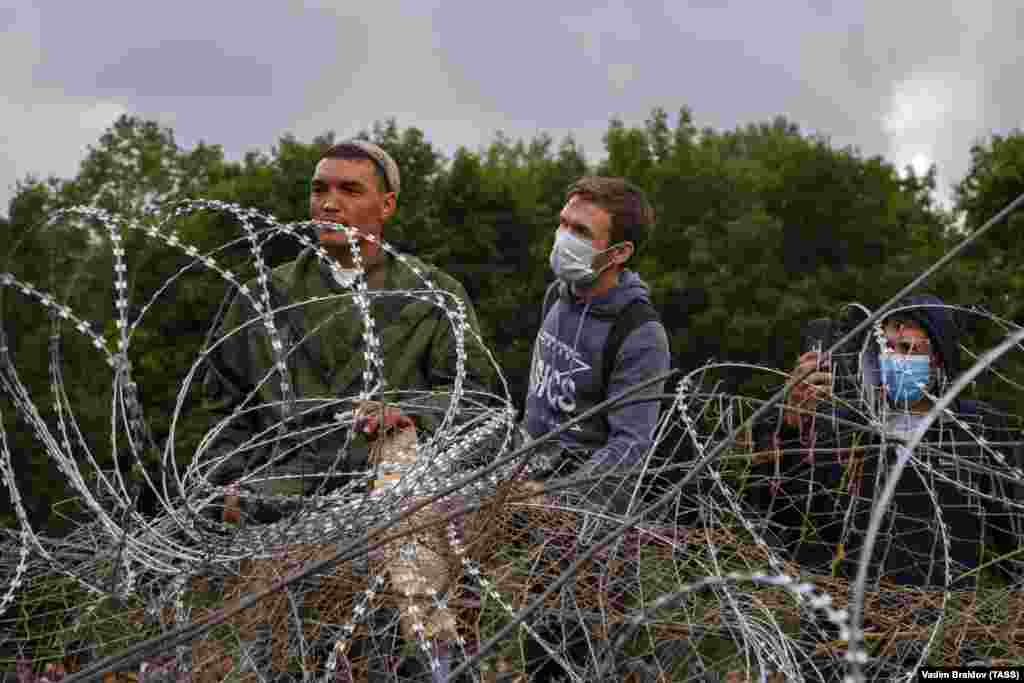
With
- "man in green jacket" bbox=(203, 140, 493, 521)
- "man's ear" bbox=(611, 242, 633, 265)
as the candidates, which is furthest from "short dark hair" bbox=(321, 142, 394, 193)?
"man's ear" bbox=(611, 242, 633, 265)

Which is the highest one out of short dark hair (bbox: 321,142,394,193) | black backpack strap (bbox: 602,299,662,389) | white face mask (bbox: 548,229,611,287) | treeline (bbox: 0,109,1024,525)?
short dark hair (bbox: 321,142,394,193)

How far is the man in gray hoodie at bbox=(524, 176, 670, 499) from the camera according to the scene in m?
4.59

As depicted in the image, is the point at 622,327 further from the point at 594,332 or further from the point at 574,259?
the point at 574,259

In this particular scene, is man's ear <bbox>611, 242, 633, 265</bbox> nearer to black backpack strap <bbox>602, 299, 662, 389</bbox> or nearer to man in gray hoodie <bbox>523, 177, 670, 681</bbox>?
man in gray hoodie <bbox>523, 177, 670, 681</bbox>

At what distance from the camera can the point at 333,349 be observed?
4.51 metres

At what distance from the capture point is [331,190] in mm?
4691

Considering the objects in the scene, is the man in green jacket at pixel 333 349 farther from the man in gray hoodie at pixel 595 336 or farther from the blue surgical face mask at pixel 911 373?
the blue surgical face mask at pixel 911 373

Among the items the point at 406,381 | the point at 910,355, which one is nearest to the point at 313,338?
the point at 406,381

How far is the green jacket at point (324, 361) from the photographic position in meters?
4.32

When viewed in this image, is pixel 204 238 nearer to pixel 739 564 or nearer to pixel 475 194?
pixel 475 194

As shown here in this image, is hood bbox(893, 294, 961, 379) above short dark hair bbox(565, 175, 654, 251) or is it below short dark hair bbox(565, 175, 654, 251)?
below

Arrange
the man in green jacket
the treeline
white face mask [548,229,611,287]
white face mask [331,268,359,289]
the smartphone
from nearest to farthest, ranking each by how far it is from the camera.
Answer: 1. white face mask [331,268,359,289]
2. the man in green jacket
3. white face mask [548,229,611,287]
4. the smartphone
5. the treeline

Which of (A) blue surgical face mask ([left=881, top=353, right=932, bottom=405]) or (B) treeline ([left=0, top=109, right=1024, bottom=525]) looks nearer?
(A) blue surgical face mask ([left=881, top=353, right=932, bottom=405])

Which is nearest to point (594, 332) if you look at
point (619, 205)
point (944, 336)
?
point (619, 205)
